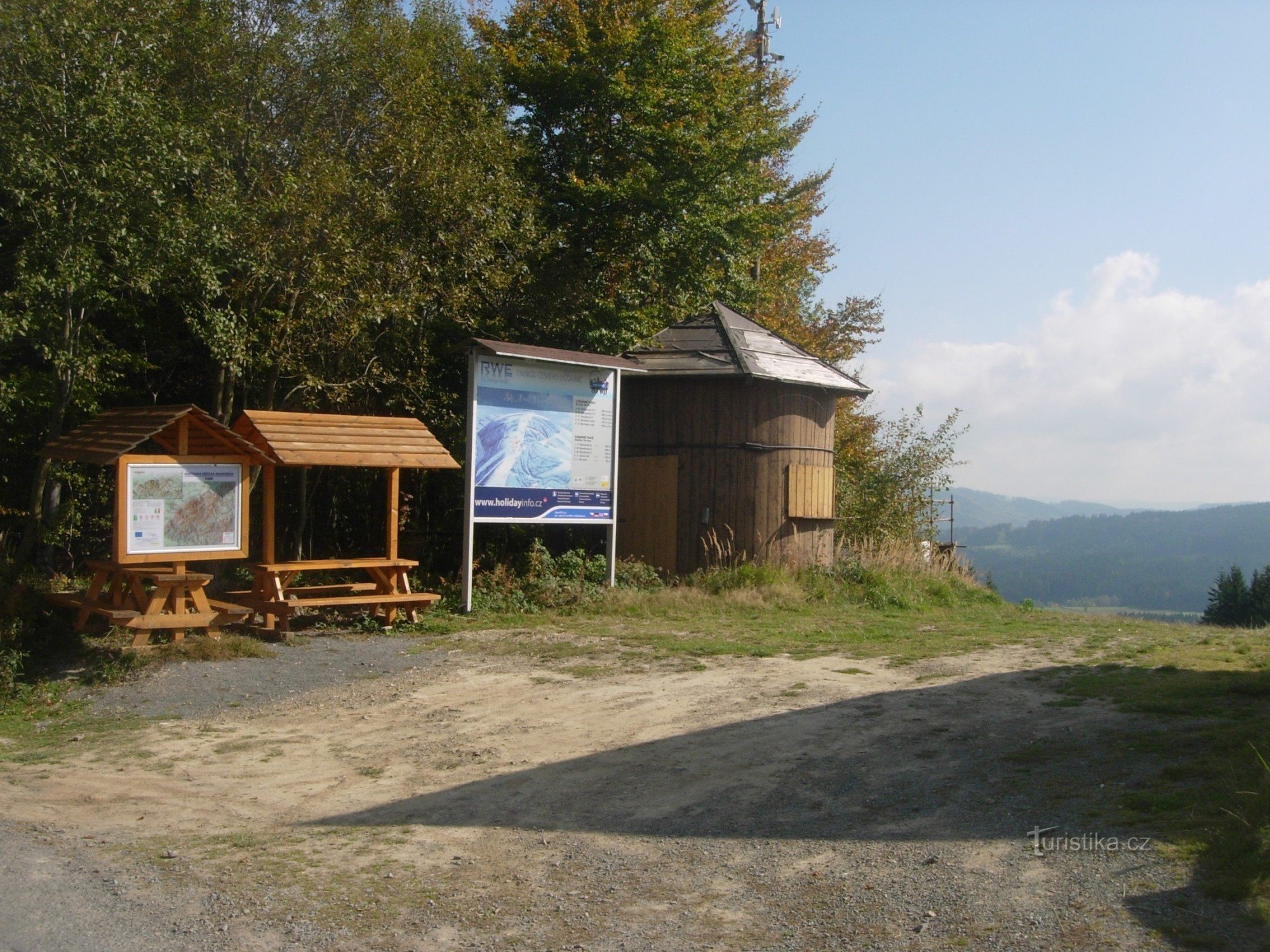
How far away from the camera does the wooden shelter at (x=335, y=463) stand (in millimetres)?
11492

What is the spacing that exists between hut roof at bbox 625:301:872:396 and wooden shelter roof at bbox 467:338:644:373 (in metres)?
1.06

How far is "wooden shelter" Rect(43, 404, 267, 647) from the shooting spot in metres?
10.3

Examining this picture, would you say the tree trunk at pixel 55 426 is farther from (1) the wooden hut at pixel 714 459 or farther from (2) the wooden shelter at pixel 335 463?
(1) the wooden hut at pixel 714 459

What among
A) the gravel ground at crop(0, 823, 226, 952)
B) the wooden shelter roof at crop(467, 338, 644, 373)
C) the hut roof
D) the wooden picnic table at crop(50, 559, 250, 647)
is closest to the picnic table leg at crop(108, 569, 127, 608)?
Answer: the wooden picnic table at crop(50, 559, 250, 647)

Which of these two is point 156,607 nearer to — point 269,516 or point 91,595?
point 91,595

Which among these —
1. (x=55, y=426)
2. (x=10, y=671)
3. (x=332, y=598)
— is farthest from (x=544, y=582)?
(x=10, y=671)

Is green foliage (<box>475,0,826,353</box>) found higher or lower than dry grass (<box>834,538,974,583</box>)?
higher

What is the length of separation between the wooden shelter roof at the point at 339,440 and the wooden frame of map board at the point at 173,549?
41 centimetres

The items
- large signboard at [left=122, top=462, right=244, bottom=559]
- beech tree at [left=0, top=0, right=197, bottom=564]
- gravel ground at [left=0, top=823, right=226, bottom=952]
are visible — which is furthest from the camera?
beech tree at [left=0, top=0, right=197, bottom=564]

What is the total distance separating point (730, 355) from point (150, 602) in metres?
9.69

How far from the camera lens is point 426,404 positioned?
15648 millimetres

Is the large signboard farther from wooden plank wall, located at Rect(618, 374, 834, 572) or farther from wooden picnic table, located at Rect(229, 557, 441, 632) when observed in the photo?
A: wooden plank wall, located at Rect(618, 374, 834, 572)

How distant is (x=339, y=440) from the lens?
11984 millimetres

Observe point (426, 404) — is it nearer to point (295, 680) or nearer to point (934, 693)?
point (295, 680)
